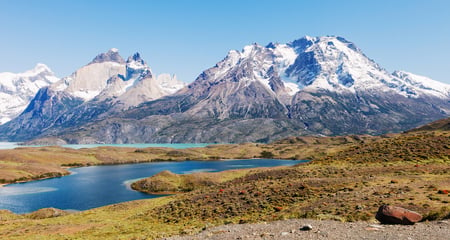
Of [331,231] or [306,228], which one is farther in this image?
[306,228]

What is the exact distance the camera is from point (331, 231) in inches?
1047

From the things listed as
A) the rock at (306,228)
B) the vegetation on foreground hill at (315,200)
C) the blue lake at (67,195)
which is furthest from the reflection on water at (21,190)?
the rock at (306,228)

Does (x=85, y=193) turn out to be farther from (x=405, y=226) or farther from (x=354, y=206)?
(x=405, y=226)

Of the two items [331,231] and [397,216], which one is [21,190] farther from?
[397,216]

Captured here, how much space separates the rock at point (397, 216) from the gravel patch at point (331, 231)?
75cm

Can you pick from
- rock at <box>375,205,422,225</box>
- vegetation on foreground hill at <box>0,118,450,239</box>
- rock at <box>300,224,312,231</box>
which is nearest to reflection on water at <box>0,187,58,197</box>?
vegetation on foreground hill at <box>0,118,450,239</box>

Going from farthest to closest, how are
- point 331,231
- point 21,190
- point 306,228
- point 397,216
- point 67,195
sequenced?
point 21,190
point 67,195
point 306,228
point 397,216
point 331,231

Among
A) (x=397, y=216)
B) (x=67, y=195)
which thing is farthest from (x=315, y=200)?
(x=67, y=195)

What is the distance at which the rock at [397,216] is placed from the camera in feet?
88.7

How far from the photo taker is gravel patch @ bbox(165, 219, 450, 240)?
934 inches

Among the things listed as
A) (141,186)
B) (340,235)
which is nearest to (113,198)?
(141,186)

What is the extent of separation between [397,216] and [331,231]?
5.97 meters

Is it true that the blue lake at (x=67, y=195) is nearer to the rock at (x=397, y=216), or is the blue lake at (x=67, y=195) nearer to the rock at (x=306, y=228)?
the rock at (x=306, y=228)

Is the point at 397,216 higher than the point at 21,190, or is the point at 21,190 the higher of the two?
the point at 397,216
